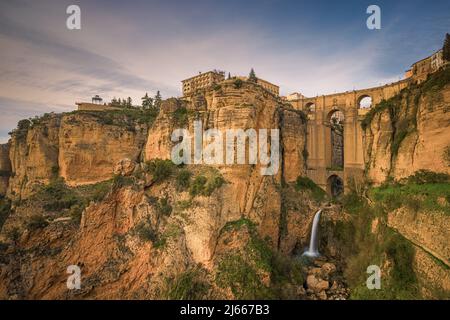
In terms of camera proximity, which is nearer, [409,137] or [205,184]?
[205,184]

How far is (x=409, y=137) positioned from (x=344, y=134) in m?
7.63

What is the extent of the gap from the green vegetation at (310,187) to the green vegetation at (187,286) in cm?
1310

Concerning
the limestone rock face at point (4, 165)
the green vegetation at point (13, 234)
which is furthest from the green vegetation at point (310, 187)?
the limestone rock face at point (4, 165)

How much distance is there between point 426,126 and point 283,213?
36.8 feet

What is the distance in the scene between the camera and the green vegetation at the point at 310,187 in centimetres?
2539

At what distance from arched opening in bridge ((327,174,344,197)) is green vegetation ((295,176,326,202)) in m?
2.10

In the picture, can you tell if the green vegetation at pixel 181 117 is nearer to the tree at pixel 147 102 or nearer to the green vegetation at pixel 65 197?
the green vegetation at pixel 65 197

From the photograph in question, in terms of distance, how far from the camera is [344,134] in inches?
1069

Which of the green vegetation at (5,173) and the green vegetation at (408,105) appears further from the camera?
the green vegetation at (5,173)

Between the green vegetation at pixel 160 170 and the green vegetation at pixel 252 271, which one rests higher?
the green vegetation at pixel 160 170

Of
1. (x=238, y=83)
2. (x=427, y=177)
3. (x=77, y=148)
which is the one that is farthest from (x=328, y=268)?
(x=77, y=148)

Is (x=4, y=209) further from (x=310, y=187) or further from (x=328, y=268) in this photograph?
(x=328, y=268)
